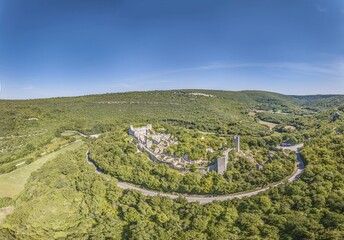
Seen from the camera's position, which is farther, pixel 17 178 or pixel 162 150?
pixel 162 150

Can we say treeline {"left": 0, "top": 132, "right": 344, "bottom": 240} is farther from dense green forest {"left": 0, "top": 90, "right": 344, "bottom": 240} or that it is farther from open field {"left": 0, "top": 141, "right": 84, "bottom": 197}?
open field {"left": 0, "top": 141, "right": 84, "bottom": 197}

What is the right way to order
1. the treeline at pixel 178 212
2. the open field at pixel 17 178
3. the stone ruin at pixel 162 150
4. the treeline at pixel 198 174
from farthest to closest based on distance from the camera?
the open field at pixel 17 178
the stone ruin at pixel 162 150
the treeline at pixel 198 174
the treeline at pixel 178 212

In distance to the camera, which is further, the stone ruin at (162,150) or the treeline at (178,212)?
the stone ruin at (162,150)

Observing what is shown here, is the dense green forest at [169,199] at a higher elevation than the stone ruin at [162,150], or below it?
below

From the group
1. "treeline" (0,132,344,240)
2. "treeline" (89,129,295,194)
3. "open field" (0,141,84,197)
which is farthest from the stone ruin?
"open field" (0,141,84,197)

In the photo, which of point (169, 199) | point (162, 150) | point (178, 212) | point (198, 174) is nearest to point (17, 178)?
point (162, 150)

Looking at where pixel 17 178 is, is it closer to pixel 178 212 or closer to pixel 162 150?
pixel 162 150

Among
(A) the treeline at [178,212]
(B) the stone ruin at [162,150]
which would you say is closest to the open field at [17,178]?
(A) the treeline at [178,212]

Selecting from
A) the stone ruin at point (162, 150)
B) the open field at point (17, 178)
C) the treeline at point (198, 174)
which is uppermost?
the stone ruin at point (162, 150)

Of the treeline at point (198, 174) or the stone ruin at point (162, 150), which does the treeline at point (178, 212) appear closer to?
the treeline at point (198, 174)
